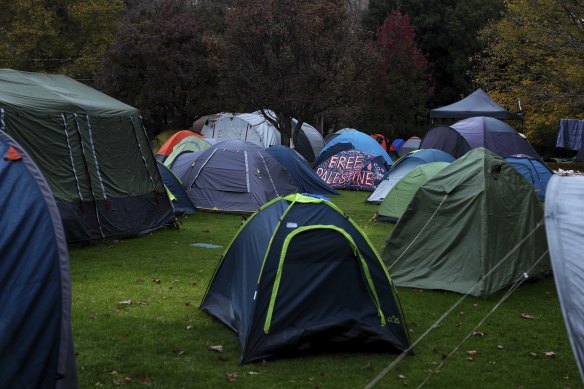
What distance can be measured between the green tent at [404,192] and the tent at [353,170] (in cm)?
663

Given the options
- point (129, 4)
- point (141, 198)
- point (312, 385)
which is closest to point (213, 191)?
point (141, 198)

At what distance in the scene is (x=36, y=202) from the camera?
187 inches

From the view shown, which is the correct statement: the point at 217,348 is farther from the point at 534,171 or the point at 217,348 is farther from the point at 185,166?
the point at 534,171

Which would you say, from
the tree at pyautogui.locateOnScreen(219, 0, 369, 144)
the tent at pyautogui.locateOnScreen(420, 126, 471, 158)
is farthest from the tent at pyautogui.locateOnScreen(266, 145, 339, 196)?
the tree at pyautogui.locateOnScreen(219, 0, 369, 144)

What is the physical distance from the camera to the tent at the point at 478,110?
25.5 metres

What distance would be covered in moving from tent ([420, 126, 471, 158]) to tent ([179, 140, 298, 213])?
7362 millimetres

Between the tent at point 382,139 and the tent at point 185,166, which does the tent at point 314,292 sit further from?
the tent at point 382,139

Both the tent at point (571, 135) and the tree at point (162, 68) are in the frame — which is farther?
the tree at point (162, 68)

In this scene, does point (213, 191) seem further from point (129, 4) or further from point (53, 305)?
point (129, 4)

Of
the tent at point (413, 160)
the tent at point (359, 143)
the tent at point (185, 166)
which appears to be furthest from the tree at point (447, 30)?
the tent at point (185, 166)

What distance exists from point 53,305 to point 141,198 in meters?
8.39

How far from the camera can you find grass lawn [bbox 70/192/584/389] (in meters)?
5.99

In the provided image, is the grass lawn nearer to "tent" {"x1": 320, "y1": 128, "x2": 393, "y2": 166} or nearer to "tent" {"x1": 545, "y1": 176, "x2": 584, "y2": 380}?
"tent" {"x1": 545, "y1": 176, "x2": 584, "y2": 380}

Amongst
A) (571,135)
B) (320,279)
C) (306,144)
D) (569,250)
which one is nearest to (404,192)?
(320,279)
